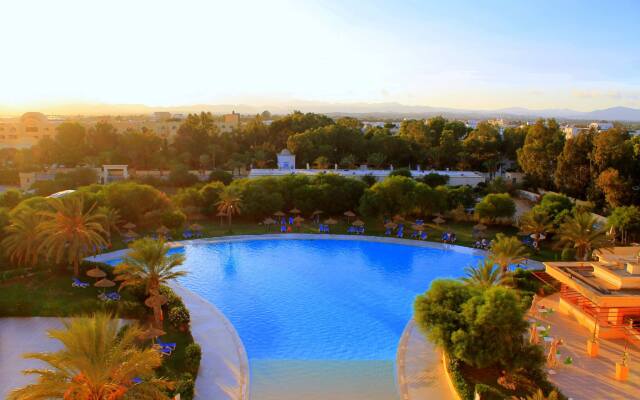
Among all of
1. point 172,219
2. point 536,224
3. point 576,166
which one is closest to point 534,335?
point 536,224

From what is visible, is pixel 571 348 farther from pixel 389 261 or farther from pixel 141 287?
pixel 141 287

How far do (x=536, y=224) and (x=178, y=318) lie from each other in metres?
18.6

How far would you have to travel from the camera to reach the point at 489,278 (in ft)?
52.5

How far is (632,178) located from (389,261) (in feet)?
52.8

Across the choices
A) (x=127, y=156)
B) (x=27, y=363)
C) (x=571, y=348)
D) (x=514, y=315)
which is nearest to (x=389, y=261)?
(x=571, y=348)

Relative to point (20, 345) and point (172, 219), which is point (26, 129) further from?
point (20, 345)

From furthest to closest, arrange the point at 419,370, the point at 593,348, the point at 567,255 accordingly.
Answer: the point at 567,255, the point at 593,348, the point at 419,370

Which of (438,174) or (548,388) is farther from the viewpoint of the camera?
(438,174)

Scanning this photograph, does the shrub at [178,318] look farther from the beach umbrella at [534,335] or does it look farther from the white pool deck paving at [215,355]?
the beach umbrella at [534,335]

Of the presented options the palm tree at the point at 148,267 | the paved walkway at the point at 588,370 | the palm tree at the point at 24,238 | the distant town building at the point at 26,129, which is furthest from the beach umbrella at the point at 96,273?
the distant town building at the point at 26,129

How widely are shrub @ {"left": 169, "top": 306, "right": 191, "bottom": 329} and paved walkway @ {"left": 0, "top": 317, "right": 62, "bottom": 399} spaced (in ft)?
10.6

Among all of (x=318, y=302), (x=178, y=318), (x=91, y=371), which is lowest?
(x=318, y=302)

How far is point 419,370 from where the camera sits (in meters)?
13.5

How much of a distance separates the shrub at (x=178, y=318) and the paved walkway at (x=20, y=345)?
3217mm
